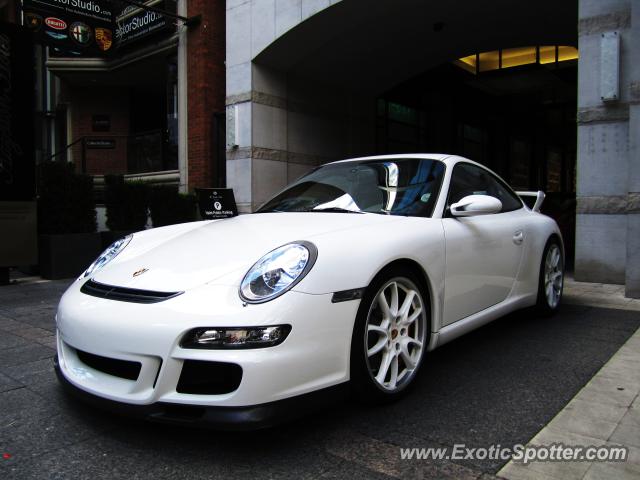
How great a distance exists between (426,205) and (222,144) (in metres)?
9.17

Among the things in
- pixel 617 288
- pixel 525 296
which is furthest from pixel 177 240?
pixel 617 288

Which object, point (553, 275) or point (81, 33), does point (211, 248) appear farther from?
point (81, 33)

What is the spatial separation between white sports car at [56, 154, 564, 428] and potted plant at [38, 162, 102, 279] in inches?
192

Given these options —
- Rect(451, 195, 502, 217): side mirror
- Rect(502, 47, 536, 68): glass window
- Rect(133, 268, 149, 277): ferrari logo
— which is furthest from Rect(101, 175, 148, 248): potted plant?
Rect(502, 47, 536, 68): glass window

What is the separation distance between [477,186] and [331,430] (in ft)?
7.67

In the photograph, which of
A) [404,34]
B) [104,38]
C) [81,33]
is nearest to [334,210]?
[404,34]

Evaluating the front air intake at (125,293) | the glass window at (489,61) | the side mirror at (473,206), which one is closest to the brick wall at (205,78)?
the glass window at (489,61)

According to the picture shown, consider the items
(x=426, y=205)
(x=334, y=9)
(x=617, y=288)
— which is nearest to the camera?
(x=426, y=205)

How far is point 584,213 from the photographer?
6617 millimetres

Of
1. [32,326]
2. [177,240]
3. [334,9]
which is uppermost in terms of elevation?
[334,9]

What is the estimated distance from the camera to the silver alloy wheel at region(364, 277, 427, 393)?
9.04 feet

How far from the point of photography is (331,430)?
A: 8.50ft

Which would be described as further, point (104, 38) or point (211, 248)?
point (104, 38)

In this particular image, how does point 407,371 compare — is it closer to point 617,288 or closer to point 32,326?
point 32,326
